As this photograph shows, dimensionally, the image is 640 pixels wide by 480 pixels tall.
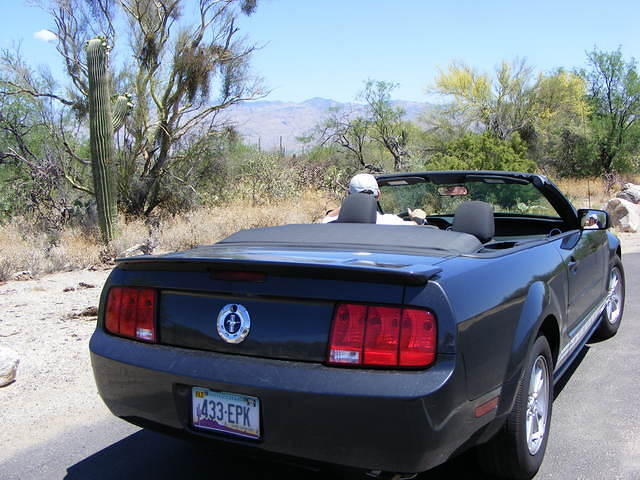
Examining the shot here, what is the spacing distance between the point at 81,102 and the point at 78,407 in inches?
615

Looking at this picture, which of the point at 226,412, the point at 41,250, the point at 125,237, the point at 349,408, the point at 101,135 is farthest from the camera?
the point at 101,135

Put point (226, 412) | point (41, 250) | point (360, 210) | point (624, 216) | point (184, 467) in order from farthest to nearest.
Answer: point (624, 216) → point (41, 250) → point (360, 210) → point (184, 467) → point (226, 412)

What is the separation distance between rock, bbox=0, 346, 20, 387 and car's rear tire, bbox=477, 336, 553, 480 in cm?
348

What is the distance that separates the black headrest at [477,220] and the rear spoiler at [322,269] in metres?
1.31

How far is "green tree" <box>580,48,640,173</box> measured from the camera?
32.0m

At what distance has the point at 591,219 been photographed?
4766 mm

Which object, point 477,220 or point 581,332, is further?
point 581,332

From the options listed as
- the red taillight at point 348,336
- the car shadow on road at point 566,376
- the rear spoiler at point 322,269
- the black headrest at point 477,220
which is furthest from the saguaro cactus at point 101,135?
the red taillight at point 348,336

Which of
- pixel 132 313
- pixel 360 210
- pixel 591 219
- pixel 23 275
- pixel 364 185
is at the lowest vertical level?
pixel 23 275

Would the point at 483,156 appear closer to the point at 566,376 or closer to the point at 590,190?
the point at 590,190

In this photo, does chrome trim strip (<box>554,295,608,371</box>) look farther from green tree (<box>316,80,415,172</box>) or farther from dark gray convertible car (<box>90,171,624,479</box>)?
green tree (<box>316,80,415,172</box>)

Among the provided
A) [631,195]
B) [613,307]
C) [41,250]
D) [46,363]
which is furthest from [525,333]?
[631,195]

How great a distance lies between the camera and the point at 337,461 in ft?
7.99

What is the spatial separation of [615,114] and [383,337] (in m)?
34.8
